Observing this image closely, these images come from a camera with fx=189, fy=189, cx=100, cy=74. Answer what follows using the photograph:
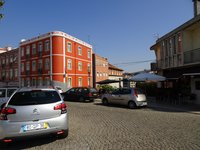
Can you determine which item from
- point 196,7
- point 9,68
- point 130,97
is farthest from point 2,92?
point 9,68

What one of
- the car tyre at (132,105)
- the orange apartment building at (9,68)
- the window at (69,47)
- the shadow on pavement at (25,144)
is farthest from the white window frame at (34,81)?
the shadow on pavement at (25,144)

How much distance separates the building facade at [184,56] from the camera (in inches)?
598

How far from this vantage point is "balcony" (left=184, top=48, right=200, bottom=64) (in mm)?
14822

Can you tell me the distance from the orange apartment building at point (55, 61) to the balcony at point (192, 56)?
2202 centimetres

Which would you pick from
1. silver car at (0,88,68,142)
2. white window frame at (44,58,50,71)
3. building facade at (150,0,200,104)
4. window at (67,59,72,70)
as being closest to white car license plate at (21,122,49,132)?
silver car at (0,88,68,142)

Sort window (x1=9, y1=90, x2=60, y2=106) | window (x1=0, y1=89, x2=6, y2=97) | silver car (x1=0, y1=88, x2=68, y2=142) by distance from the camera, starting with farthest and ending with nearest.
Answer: window (x1=0, y1=89, x2=6, y2=97)
window (x1=9, y1=90, x2=60, y2=106)
silver car (x1=0, y1=88, x2=68, y2=142)

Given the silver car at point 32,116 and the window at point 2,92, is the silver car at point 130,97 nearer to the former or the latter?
the window at point 2,92

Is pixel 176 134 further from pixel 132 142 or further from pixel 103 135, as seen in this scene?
pixel 103 135

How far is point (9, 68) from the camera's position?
4528cm

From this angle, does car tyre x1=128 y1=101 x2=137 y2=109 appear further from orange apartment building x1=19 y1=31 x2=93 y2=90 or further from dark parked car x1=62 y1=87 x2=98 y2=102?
orange apartment building x1=19 y1=31 x2=93 y2=90

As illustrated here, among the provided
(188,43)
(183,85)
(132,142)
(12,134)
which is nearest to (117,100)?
(183,85)

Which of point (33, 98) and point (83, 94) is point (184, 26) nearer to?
point (83, 94)

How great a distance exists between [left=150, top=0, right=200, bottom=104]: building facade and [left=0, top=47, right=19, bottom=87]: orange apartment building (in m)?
33.8

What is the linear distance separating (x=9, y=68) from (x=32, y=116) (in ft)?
147
